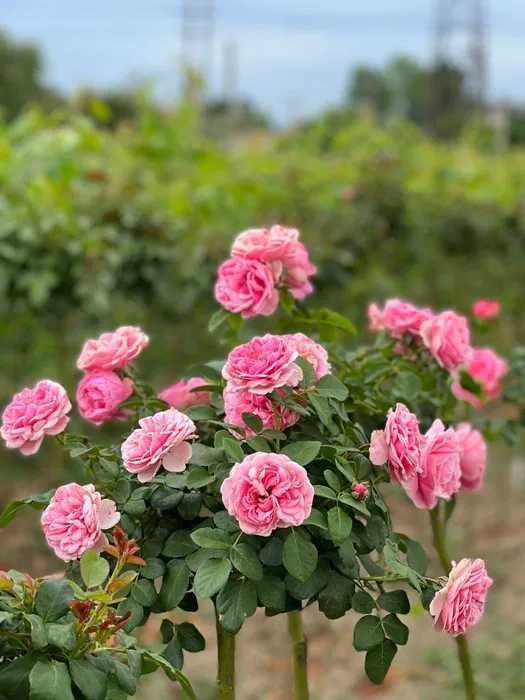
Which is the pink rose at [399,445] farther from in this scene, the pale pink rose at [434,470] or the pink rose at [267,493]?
the pink rose at [267,493]

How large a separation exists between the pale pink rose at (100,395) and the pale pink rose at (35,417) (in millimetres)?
111

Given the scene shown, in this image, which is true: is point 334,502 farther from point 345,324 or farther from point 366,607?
point 345,324

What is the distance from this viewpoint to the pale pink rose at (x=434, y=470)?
1351 mm

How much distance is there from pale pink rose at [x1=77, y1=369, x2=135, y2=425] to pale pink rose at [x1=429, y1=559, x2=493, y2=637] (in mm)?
511

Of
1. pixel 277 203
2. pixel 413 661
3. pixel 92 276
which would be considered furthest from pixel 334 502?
pixel 277 203

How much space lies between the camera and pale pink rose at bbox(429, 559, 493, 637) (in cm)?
121

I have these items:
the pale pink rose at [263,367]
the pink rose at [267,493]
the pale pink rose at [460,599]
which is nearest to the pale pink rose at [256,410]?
the pale pink rose at [263,367]

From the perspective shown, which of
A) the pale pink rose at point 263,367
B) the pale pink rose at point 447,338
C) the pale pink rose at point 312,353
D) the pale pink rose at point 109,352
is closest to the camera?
the pale pink rose at point 263,367

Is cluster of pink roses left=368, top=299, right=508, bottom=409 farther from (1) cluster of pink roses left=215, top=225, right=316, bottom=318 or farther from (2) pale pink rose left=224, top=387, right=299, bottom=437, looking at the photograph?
(2) pale pink rose left=224, top=387, right=299, bottom=437

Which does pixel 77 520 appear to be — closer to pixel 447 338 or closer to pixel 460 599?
pixel 460 599

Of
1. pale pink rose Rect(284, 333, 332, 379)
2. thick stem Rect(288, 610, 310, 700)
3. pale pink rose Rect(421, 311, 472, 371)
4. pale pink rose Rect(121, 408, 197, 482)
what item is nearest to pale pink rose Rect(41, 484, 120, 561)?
pale pink rose Rect(121, 408, 197, 482)

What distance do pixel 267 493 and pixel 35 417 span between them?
1.11ft

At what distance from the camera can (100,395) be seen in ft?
4.85

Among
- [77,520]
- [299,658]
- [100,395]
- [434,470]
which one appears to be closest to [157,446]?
[77,520]
